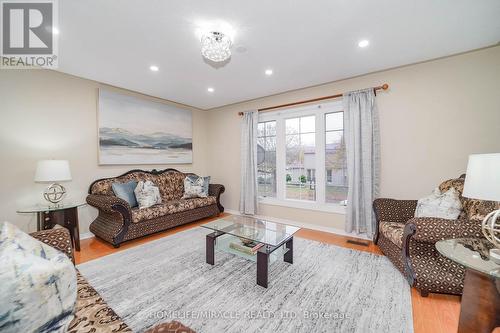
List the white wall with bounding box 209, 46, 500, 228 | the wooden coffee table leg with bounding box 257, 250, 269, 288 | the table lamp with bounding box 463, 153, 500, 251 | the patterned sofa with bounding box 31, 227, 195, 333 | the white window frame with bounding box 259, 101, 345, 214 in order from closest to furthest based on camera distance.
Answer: the patterned sofa with bounding box 31, 227, 195, 333, the table lamp with bounding box 463, 153, 500, 251, the wooden coffee table leg with bounding box 257, 250, 269, 288, the white wall with bounding box 209, 46, 500, 228, the white window frame with bounding box 259, 101, 345, 214

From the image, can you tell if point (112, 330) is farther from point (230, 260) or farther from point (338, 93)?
point (338, 93)

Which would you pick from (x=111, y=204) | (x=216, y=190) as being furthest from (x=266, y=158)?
(x=111, y=204)

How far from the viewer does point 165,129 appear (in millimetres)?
4371

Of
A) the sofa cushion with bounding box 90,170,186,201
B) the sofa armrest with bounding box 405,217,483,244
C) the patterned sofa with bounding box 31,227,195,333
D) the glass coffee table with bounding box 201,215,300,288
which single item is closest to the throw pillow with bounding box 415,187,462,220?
the sofa armrest with bounding box 405,217,483,244

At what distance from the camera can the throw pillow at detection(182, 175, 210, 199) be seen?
4203 millimetres

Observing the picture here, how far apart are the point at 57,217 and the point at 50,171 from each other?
0.60 metres

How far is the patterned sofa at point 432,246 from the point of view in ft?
5.75

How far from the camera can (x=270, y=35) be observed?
2223 mm

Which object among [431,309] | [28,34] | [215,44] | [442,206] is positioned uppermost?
[28,34]

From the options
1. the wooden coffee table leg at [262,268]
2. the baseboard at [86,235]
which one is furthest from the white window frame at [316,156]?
the baseboard at [86,235]

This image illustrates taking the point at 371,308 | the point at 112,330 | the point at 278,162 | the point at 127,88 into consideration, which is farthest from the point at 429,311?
the point at 127,88

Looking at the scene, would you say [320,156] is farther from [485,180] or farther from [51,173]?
[51,173]

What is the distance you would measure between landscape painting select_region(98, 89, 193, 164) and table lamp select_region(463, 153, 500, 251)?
4499 millimetres

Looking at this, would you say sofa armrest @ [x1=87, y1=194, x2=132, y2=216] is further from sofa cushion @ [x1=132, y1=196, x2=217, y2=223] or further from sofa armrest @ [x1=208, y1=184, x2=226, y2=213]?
sofa armrest @ [x1=208, y1=184, x2=226, y2=213]
